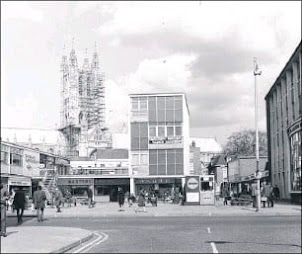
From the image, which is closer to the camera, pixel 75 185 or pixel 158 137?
pixel 75 185

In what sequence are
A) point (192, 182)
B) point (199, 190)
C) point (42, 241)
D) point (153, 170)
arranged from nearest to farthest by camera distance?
point (42, 241), point (192, 182), point (199, 190), point (153, 170)

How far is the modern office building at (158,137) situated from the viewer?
6981 cm

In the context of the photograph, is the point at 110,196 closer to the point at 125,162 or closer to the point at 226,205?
the point at 125,162

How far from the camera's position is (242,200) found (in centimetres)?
3675

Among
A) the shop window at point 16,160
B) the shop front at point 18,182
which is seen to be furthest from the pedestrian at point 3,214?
the shop window at point 16,160

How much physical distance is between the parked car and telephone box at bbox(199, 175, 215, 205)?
3777mm

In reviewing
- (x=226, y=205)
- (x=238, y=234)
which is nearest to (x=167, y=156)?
(x=226, y=205)

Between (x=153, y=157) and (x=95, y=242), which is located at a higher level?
(x=153, y=157)

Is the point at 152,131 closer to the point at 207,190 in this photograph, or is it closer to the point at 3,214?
the point at 207,190

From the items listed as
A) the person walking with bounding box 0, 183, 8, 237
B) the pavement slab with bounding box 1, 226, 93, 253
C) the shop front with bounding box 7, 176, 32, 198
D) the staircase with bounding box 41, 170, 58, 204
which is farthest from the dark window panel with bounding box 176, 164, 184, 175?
the person walking with bounding box 0, 183, 8, 237

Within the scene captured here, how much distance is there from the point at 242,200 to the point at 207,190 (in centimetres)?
510

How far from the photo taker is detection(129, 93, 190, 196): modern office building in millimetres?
→ 69812

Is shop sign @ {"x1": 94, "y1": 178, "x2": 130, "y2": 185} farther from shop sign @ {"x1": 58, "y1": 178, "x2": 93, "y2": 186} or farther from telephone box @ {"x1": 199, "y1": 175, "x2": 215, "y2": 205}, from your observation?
telephone box @ {"x1": 199, "y1": 175, "x2": 215, "y2": 205}

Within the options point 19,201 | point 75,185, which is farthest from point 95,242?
point 75,185
